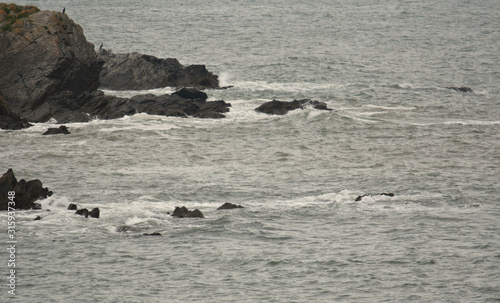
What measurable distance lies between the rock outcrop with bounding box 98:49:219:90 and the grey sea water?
3488 millimetres

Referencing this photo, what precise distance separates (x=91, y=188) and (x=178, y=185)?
14.1 ft

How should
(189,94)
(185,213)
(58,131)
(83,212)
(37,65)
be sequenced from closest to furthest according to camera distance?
1. (83,212)
2. (185,213)
3. (58,131)
4. (37,65)
5. (189,94)

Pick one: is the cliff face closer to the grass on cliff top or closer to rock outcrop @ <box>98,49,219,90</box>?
the grass on cliff top

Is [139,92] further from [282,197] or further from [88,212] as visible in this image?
[88,212]

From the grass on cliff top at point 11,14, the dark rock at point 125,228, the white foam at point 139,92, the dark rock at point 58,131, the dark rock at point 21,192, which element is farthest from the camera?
the white foam at point 139,92

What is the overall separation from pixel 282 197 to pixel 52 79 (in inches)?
871

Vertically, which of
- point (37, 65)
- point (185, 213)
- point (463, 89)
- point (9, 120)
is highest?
point (37, 65)

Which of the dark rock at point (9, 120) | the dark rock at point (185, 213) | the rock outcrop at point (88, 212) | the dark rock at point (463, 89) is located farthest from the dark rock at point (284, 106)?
the rock outcrop at point (88, 212)

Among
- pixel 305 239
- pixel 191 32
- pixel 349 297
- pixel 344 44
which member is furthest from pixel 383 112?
pixel 191 32

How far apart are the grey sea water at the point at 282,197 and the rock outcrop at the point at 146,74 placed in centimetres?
349

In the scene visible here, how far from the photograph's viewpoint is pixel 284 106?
198 ft

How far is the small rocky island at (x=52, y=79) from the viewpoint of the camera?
52.8m

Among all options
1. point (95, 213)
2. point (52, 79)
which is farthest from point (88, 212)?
point (52, 79)

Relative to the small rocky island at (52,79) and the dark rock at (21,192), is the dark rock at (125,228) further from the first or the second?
the small rocky island at (52,79)
